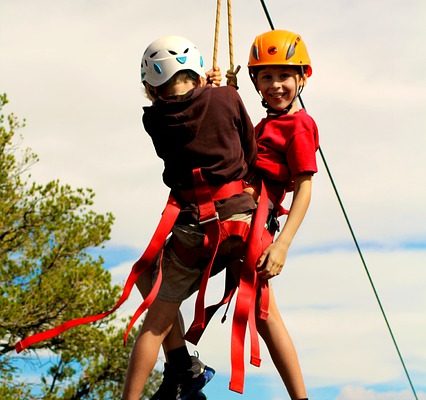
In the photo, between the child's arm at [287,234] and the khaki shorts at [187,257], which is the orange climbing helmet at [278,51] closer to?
the child's arm at [287,234]

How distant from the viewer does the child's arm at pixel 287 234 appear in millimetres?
4293

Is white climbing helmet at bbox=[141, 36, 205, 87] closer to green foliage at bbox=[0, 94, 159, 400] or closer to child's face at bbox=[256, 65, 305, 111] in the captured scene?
child's face at bbox=[256, 65, 305, 111]

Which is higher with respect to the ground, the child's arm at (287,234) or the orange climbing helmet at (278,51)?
the orange climbing helmet at (278,51)

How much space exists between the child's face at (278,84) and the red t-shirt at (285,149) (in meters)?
0.08

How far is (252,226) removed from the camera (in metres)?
4.34

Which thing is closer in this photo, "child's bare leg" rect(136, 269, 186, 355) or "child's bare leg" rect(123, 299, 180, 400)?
"child's bare leg" rect(123, 299, 180, 400)

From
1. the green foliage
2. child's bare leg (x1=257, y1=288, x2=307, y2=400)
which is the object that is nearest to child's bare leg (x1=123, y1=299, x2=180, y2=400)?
child's bare leg (x1=257, y1=288, x2=307, y2=400)

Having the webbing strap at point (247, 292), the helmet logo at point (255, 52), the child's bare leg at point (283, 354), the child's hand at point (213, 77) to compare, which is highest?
the helmet logo at point (255, 52)

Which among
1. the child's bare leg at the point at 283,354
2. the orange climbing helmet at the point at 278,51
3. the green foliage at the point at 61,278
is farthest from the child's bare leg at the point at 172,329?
the green foliage at the point at 61,278

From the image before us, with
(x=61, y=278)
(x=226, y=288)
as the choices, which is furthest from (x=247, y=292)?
(x=61, y=278)

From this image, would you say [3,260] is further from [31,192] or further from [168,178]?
[168,178]

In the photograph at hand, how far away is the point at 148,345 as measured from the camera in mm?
4320

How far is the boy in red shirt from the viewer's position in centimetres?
434

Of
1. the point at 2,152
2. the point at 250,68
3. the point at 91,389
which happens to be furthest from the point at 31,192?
the point at 250,68
